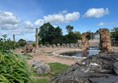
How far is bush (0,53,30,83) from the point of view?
10.2ft

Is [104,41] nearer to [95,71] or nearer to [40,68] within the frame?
[40,68]

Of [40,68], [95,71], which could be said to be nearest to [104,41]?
[40,68]

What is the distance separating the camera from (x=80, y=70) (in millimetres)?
7516

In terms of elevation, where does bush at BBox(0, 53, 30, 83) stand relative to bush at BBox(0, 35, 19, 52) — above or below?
below

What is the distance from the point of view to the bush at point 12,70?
310 centimetres

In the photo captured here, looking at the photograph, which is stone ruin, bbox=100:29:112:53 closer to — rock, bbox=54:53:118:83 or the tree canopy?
rock, bbox=54:53:118:83

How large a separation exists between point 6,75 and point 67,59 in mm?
15338


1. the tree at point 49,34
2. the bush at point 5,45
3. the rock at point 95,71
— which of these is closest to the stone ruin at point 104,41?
the rock at point 95,71

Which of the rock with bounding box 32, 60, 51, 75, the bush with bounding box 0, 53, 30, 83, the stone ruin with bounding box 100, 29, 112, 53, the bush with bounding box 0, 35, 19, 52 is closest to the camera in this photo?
the bush with bounding box 0, 53, 30, 83

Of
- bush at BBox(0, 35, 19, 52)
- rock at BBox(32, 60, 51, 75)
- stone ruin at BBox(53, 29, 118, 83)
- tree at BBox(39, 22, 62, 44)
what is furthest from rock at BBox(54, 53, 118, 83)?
tree at BBox(39, 22, 62, 44)

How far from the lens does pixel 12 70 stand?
3135 millimetres

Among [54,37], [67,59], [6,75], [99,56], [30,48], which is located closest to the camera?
[6,75]

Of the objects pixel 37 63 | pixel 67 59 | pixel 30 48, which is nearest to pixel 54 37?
pixel 30 48

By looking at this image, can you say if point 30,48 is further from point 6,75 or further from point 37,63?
point 6,75
